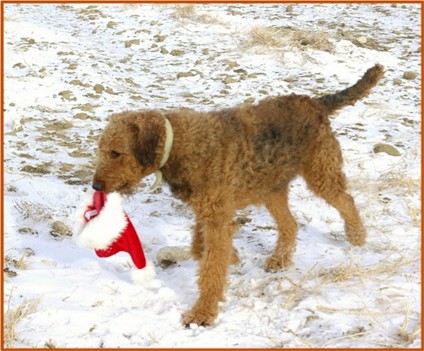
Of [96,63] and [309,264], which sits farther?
[96,63]

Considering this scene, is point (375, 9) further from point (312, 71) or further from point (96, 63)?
point (96, 63)

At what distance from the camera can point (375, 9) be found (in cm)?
1327

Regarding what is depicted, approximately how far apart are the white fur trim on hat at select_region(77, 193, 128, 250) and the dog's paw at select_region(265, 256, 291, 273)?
136 centimetres

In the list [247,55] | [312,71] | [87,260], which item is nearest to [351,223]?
[87,260]

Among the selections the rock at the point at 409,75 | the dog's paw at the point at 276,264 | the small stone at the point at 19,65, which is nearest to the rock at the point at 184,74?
the small stone at the point at 19,65

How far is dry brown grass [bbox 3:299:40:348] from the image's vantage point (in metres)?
3.01

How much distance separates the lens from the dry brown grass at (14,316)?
3009mm

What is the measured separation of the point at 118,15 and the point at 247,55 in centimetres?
515

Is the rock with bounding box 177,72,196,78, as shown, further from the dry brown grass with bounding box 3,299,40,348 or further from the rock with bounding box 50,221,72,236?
the dry brown grass with bounding box 3,299,40,348

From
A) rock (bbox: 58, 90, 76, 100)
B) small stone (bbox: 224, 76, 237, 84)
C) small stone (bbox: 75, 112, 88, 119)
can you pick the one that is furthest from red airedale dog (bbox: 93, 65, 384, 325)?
rock (bbox: 58, 90, 76, 100)

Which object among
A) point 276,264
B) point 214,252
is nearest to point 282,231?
point 276,264

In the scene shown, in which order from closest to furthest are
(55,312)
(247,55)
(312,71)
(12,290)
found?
(55,312)
(12,290)
(312,71)
(247,55)

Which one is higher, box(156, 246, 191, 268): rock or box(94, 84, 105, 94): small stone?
box(94, 84, 105, 94): small stone

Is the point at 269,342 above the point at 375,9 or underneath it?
underneath
